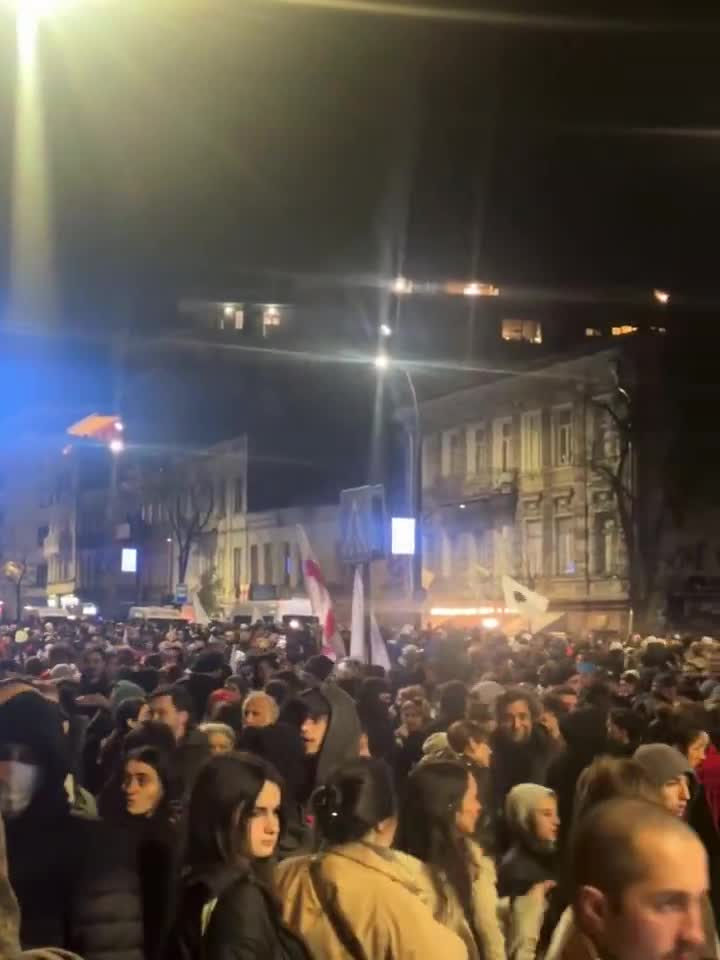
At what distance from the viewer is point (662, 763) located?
16.6 feet

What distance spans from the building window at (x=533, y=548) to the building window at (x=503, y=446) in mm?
2716

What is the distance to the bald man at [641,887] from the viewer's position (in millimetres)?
2156

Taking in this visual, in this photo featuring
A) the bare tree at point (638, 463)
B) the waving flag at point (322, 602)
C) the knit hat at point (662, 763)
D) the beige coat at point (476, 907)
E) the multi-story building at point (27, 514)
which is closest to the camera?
the beige coat at point (476, 907)

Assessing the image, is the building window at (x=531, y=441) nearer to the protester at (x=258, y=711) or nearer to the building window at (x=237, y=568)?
the building window at (x=237, y=568)

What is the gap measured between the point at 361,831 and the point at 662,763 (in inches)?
71.4

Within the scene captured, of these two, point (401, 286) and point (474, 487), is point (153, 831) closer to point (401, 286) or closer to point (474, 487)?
point (474, 487)

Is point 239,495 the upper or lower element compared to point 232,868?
upper

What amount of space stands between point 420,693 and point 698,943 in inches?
251

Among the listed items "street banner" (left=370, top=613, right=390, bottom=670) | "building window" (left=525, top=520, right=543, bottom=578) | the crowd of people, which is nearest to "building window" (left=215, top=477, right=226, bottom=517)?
"building window" (left=525, top=520, right=543, bottom=578)

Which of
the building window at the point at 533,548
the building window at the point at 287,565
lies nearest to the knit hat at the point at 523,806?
the building window at the point at 533,548

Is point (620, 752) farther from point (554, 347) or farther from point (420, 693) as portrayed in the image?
point (554, 347)

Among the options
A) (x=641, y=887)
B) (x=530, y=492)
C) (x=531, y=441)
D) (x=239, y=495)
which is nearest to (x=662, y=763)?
(x=641, y=887)

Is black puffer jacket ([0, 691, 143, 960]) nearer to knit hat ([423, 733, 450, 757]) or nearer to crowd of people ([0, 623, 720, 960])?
crowd of people ([0, 623, 720, 960])

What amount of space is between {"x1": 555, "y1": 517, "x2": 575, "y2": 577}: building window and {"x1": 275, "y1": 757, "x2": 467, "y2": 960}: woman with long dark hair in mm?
39894
